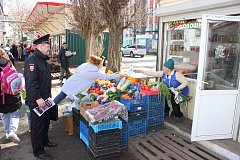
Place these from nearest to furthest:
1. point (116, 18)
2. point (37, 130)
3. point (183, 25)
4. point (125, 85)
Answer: point (37, 130), point (125, 85), point (183, 25), point (116, 18)

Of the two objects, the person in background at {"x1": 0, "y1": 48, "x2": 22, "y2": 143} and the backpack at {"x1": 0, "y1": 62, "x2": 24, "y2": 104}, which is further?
the person in background at {"x1": 0, "y1": 48, "x2": 22, "y2": 143}

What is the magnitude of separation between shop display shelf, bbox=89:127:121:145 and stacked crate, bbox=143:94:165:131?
1215 mm

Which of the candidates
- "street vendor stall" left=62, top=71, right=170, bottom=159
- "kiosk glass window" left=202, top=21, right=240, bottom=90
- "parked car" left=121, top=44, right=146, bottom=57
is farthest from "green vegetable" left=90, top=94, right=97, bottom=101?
"parked car" left=121, top=44, right=146, bottom=57

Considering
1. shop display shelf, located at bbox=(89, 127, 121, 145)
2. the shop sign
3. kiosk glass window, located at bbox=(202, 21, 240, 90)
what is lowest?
shop display shelf, located at bbox=(89, 127, 121, 145)

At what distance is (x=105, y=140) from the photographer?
11.0 feet

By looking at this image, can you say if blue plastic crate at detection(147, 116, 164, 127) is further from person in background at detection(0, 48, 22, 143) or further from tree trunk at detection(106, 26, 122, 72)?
tree trunk at detection(106, 26, 122, 72)

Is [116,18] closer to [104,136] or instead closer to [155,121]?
[155,121]

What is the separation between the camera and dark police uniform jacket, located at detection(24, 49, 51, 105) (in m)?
3.37

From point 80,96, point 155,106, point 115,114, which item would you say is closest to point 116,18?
point 80,96

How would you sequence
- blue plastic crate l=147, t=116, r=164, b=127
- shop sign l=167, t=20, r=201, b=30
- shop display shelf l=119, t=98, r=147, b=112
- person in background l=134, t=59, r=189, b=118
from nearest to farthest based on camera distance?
shop display shelf l=119, t=98, r=147, b=112
blue plastic crate l=147, t=116, r=164, b=127
person in background l=134, t=59, r=189, b=118
shop sign l=167, t=20, r=201, b=30

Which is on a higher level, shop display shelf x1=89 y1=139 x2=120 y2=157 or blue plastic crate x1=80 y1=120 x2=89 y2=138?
blue plastic crate x1=80 y1=120 x2=89 y2=138

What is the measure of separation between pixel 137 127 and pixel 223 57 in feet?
7.02

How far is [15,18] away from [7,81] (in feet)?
135

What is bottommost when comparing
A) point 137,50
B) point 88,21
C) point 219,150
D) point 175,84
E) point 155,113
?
point 219,150
